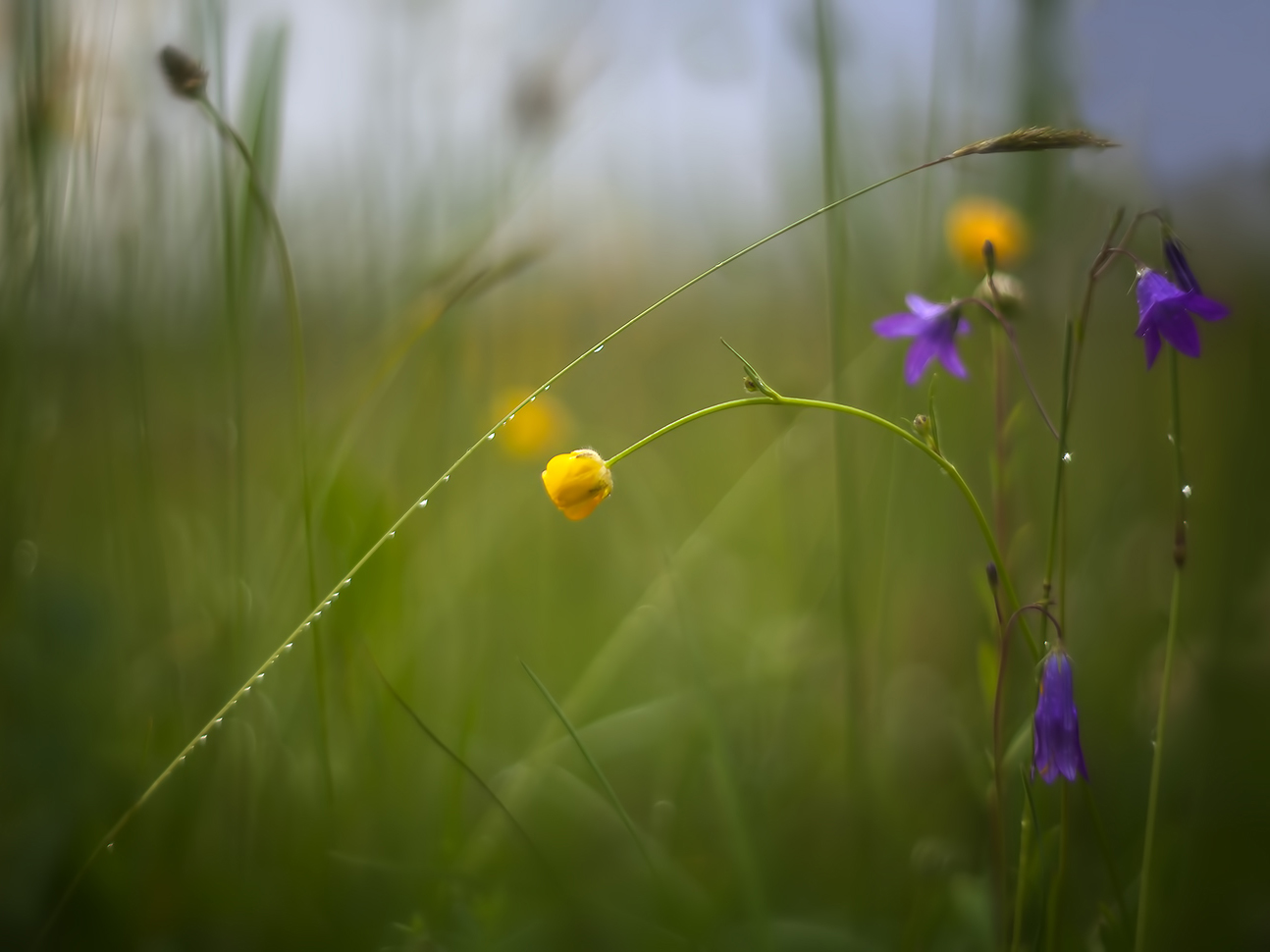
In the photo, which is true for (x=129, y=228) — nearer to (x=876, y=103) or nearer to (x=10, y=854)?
(x=10, y=854)

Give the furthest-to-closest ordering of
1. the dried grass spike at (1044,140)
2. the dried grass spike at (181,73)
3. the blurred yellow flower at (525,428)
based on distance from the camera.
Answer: the blurred yellow flower at (525,428), the dried grass spike at (181,73), the dried grass spike at (1044,140)

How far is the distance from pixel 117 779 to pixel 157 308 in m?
0.67

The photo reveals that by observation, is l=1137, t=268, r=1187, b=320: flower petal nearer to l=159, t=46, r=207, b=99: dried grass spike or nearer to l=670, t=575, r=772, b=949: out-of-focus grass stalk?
l=670, t=575, r=772, b=949: out-of-focus grass stalk

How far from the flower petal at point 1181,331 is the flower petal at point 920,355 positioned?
196 millimetres

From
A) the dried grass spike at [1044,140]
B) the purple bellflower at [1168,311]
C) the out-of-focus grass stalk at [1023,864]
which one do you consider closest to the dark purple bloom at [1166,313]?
the purple bellflower at [1168,311]

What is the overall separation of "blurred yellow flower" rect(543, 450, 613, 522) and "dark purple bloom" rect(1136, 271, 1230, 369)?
1.59 ft

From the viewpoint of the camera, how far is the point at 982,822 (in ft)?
3.12

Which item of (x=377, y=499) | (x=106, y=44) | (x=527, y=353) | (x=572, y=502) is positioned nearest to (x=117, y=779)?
(x=377, y=499)

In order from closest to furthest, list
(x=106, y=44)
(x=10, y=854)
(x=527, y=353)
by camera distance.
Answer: (x=10, y=854)
(x=106, y=44)
(x=527, y=353)

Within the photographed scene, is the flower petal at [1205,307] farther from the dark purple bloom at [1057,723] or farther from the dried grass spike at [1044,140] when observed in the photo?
the dark purple bloom at [1057,723]

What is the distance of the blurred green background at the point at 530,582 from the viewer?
83 cm

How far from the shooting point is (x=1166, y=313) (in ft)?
2.24

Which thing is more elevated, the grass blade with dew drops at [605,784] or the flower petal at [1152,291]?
the flower petal at [1152,291]

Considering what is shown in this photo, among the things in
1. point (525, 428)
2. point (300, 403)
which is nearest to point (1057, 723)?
point (300, 403)
